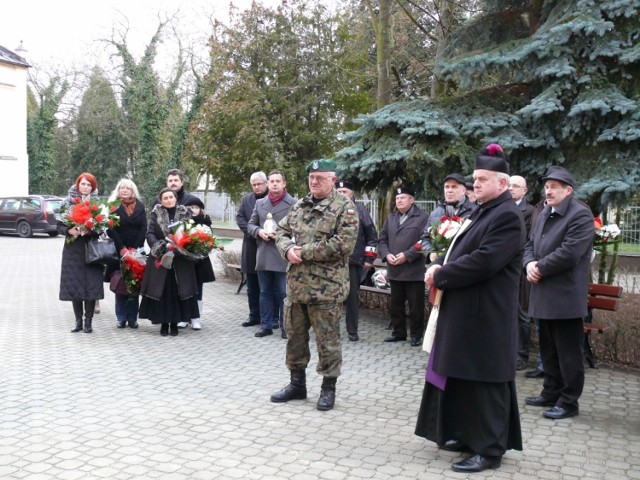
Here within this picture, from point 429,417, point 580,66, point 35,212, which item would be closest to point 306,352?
point 429,417

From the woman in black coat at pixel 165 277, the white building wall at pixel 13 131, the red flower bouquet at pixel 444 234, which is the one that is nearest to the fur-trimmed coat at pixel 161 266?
the woman in black coat at pixel 165 277

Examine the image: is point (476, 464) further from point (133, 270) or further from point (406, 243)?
point (133, 270)

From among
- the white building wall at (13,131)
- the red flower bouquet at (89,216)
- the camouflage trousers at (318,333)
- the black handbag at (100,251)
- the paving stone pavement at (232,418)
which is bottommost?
the paving stone pavement at (232,418)

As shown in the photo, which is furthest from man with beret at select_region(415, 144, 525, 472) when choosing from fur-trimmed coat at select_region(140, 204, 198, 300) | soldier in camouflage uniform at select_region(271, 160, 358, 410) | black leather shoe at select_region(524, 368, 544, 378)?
fur-trimmed coat at select_region(140, 204, 198, 300)

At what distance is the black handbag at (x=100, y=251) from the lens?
29.2ft

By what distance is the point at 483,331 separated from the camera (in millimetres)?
4570

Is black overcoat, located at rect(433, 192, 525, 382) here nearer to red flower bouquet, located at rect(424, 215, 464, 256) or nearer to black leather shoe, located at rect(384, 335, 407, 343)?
red flower bouquet, located at rect(424, 215, 464, 256)

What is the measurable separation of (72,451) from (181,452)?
0.75 metres

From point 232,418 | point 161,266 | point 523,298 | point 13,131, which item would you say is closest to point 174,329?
point 161,266

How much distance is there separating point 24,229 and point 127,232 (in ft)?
73.6

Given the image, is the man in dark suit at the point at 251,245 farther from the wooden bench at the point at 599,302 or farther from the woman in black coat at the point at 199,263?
the wooden bench at the point at 599,302

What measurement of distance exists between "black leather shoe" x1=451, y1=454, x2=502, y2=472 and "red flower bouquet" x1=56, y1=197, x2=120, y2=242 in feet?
19.2

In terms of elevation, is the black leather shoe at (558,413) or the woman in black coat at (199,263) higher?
the woman in black coat at (199,263)

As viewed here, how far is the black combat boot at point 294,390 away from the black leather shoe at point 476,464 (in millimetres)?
1883
